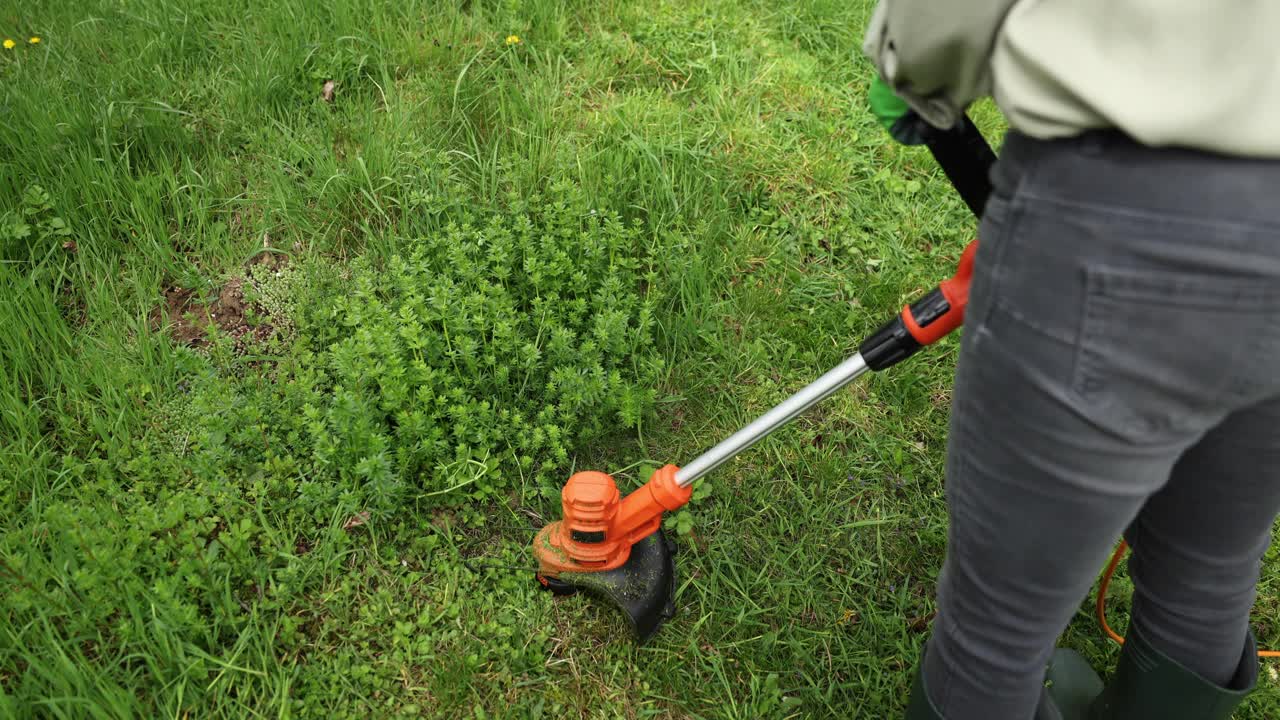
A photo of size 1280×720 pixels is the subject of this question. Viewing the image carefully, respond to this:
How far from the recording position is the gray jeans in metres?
0.89

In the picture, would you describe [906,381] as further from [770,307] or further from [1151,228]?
[1151,228]

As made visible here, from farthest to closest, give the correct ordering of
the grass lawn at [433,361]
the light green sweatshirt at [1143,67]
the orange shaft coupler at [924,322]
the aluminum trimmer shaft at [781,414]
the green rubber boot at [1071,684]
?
the grass lawn at [433,361] → the green rubber boot at [1071,684] → the aluminum trimmer shaft at [781,414] → the orange shaft coupler at [924,322] → the light green sweatshirt at [1143,67]

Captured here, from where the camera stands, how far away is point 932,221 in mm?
3205

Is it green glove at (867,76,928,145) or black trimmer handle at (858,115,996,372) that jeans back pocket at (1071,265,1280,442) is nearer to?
black trimmer handle at (858,115,996,372)

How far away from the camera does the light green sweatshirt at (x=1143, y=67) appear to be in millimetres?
853

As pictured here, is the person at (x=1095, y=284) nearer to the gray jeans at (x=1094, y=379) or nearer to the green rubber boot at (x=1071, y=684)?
the gray jeans at (x=1094, y=379)

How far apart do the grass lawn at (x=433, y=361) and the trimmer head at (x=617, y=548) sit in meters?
0.09

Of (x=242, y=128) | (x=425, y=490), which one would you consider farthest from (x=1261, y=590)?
(x=242, y=128)

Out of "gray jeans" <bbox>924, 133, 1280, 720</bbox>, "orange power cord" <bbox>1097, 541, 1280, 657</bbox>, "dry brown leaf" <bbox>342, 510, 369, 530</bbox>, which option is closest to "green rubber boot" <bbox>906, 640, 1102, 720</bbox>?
"orange power cord" <bbox>1097, 541, 1280, 657</bbox>

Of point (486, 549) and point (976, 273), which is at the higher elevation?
point (976, 273)

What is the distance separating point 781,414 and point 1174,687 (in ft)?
2.69

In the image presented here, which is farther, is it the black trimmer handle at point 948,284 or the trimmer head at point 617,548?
the trimmer head at point 617,548

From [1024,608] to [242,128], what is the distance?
2.82m

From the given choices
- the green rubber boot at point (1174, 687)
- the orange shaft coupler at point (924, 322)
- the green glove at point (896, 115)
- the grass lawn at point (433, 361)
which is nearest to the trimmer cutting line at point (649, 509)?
the orange shaft coupler at point (924, 322)
